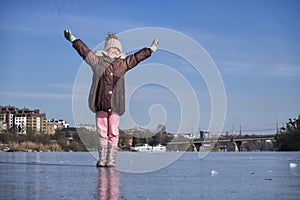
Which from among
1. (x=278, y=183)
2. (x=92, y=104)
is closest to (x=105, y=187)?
(x=278, y=183)

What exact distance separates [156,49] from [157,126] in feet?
5.28

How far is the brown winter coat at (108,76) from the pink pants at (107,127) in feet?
0.42

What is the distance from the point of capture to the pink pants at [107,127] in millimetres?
11102

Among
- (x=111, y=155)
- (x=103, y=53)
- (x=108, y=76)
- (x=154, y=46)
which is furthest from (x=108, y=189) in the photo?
(x=103, y=53)

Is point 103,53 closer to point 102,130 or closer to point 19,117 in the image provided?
point 102,130

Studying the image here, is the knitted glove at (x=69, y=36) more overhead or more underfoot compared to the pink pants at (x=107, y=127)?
more overhead

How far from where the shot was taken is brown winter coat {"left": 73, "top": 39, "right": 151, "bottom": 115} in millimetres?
10977

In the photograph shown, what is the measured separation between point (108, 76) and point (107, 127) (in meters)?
1.05

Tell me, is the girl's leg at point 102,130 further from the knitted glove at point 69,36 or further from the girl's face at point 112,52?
the knitted glove at point 69,36

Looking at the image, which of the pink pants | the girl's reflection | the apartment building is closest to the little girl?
the pink pants

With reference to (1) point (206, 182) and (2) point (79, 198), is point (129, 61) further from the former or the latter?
(2) point (79, 198)

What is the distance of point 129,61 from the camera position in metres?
11.3

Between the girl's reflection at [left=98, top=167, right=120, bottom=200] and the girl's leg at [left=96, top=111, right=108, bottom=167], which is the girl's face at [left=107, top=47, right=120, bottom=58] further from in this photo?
the girl's reflection at [left=98, top=167, right=120, bottom=200]

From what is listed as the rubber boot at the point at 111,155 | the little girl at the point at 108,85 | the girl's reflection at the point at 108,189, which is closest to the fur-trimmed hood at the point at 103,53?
the little girl at the point at 108,85
